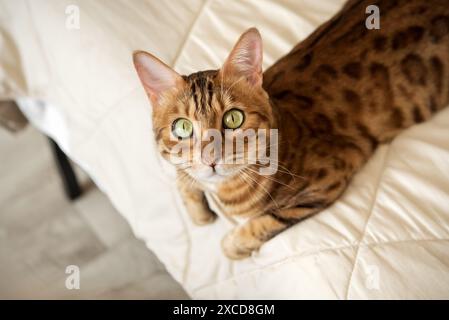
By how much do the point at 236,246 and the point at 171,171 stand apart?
24 cm

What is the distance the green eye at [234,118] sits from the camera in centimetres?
85

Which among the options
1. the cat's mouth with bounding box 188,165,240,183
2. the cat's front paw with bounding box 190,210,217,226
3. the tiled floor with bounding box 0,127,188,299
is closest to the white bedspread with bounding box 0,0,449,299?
the cat's front paw with bounding box 190,210,217,226

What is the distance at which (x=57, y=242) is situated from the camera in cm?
159

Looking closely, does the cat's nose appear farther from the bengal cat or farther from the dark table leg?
the dark table leg

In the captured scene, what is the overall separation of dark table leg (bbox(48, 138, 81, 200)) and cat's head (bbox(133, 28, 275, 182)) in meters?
0.78

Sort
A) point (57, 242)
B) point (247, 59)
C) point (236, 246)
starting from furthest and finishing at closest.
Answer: point (57, 242)
point (236, 246)
point (247, 59)

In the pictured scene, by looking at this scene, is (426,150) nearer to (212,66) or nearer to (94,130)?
(212,66)

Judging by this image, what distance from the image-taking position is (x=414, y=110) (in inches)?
42.1

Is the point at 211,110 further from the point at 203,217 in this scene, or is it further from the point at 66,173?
the point at 66,173

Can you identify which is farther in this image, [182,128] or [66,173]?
[66,173]

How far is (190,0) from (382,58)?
19.8 inches

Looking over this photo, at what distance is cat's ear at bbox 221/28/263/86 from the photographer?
2.60ft

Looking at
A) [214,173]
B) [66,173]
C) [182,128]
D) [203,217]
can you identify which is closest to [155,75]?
[182,128]

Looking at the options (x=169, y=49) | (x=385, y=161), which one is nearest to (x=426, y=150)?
(x=385, y=161)
